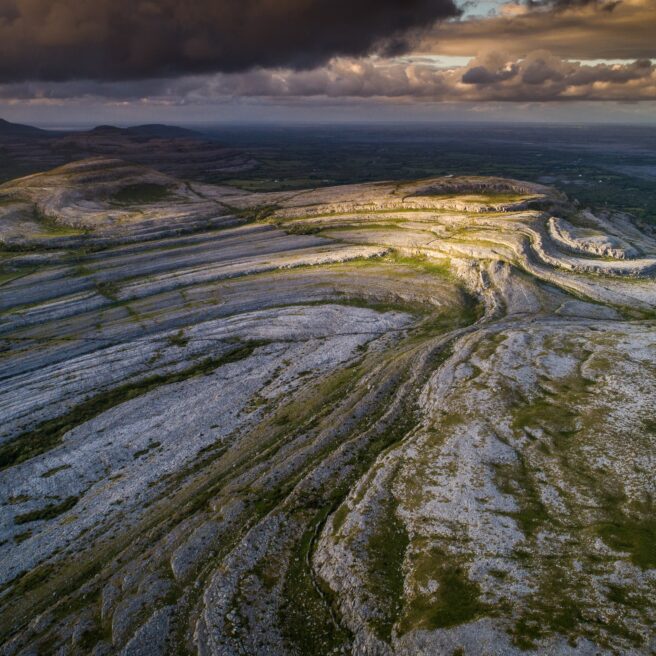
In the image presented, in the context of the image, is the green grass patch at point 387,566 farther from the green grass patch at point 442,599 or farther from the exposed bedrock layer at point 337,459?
the green grass patch at point 442,599

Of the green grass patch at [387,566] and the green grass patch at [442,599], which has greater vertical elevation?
the green grass patch at [442,599]

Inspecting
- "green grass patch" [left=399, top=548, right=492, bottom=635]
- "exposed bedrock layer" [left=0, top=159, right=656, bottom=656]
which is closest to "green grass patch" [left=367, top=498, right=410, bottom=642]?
"exposed bedrock layer" [left=0, top=159, right=656, bottom=656]

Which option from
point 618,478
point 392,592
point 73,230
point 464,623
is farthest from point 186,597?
point 73,230

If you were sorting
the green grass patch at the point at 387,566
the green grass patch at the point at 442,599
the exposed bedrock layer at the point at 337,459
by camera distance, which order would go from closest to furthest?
1. the green grass patch at the point at 442,599
2. the green grass patch at the point at 387,566
3. the exposed bedrock layer at the point at 337,459

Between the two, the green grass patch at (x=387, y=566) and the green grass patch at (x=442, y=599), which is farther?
the green grass patch at (x=387, y=566)

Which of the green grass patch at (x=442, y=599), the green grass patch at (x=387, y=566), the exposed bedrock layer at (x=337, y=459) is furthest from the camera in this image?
the exposed bedrock layer at (x=337, y=459)

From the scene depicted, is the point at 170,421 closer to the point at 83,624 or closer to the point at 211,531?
the point at 211,531

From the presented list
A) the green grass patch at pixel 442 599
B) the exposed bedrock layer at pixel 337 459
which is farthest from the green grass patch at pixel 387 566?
the green grass patch at pixel 442 599

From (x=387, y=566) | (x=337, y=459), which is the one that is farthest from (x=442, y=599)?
(x=337, y=459)

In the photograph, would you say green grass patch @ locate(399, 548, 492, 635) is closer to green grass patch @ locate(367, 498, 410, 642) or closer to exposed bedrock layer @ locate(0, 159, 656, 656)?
exposed bedrock layer @ locate(0, 159, 656, 656)
